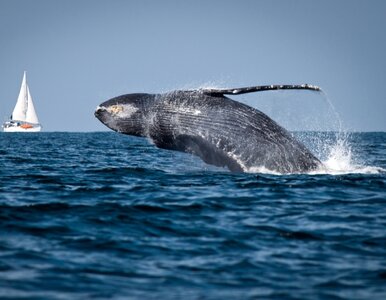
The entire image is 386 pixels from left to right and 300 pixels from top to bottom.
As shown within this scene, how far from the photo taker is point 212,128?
40.9ft

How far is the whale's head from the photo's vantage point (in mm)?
13062

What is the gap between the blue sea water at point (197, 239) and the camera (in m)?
6.05

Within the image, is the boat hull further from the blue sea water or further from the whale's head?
the blue sea water

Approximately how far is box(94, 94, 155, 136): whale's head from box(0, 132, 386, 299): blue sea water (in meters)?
1.29

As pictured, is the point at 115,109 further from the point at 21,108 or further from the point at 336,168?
the point at 21,108

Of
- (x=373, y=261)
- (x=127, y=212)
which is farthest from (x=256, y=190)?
(x=373, y=261)

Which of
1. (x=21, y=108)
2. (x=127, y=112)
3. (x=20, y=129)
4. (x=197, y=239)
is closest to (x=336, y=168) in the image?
(x=127, y=112)

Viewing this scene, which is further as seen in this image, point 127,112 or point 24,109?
point 24,109

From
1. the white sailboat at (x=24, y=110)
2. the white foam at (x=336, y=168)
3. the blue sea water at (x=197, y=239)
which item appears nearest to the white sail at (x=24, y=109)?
the white sailboat at (x=24, y=110)

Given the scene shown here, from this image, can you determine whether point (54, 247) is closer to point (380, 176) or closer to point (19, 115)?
point (380, 176)

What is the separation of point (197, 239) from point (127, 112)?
5854 millimetres

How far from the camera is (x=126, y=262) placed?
680 centimetres

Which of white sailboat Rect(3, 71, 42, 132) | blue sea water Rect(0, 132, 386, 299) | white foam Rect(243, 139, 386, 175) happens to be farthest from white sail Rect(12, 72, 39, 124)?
blue sea water Rect(0, 132, 386, 299)

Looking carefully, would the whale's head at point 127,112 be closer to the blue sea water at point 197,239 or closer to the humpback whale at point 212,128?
the humpback whale at point 212,128
